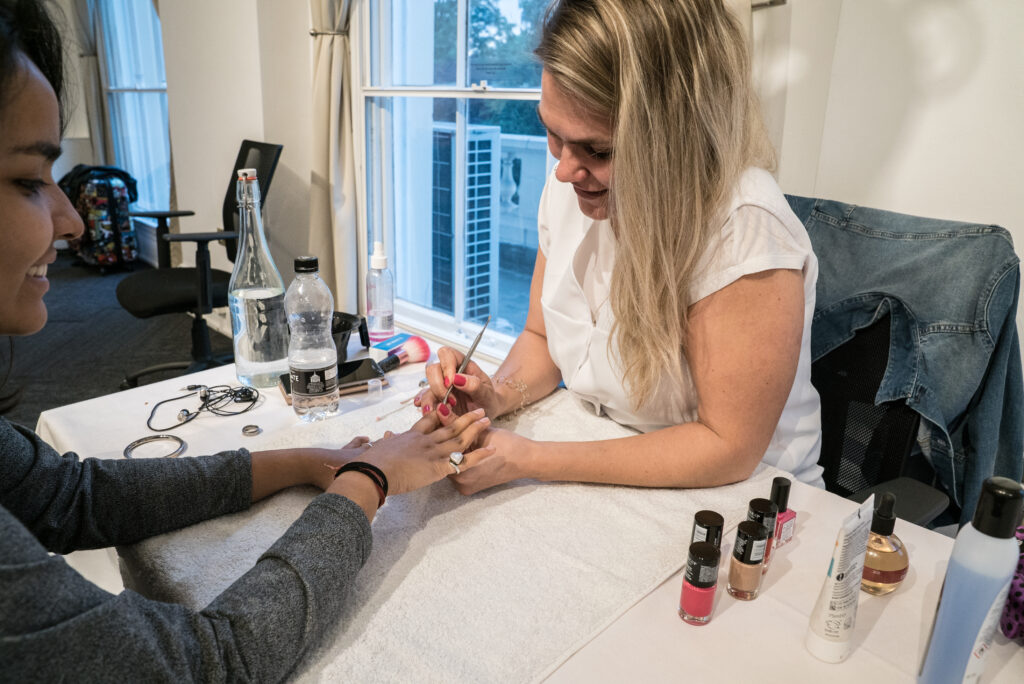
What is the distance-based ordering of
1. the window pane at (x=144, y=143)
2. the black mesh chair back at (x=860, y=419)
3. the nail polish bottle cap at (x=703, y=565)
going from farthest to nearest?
the window pane at (x=144, y=143)
the black mesh chair back at (x=860, y=419)
the nail polish bottle cap at (x=703, y=565)

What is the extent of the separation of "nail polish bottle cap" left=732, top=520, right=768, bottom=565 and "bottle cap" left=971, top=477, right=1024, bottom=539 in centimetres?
21

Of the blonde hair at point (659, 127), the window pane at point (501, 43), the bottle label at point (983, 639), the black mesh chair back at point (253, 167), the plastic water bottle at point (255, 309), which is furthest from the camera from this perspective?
the black mesh chair back at point (253, 167)

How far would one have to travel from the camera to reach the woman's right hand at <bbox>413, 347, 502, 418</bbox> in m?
1.16

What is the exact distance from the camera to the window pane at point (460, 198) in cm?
239

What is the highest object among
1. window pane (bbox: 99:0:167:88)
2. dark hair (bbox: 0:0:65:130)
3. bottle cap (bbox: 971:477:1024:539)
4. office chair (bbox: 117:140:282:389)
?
window pane (bbox: 99:0:167:88)

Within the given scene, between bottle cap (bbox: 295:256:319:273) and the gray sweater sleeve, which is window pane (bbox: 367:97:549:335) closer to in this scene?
bottle cap (bbox: 295:256:319:273)

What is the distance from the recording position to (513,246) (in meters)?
2.54

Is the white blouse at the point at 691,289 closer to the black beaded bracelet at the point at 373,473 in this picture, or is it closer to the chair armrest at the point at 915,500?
the chair armrest at the point at 915,500

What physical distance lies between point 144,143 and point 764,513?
5969 millimetres

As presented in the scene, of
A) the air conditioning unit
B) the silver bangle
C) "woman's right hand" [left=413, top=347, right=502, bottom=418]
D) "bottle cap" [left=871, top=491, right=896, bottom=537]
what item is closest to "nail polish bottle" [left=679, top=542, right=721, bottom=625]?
"bottle cap" [left=871, top=491, right=896, bottom=537]

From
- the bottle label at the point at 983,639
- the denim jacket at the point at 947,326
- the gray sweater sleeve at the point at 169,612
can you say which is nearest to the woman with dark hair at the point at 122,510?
the gray sweater sleeve at the point at 169,612

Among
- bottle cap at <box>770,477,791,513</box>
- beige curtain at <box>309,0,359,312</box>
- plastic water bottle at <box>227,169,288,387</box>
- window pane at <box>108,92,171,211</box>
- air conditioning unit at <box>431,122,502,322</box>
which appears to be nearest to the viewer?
bottle cap at <box>770,477,791,513</box>

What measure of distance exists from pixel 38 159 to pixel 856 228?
48.6 inches

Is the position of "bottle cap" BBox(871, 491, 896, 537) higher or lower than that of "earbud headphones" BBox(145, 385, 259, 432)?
higher
